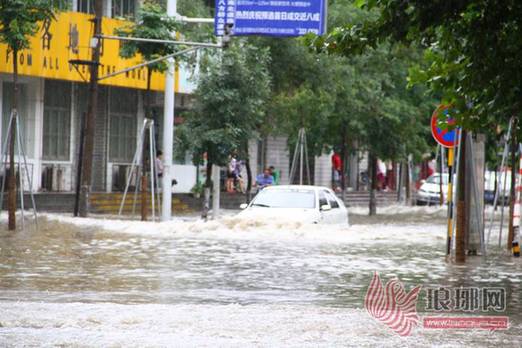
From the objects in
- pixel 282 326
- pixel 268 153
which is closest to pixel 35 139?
pixel 268 153

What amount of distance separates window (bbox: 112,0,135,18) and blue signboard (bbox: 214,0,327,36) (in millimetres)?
13471

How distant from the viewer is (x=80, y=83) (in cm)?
4166

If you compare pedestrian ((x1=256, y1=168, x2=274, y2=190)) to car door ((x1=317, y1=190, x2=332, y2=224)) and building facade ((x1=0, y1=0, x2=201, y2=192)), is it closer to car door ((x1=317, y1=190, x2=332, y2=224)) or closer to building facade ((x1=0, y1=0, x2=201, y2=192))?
building facade ((x1=0, y1=0, x2=201, y2=192))

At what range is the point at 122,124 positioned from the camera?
4412 cm

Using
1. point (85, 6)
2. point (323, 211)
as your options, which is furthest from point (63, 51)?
point (323, 211)

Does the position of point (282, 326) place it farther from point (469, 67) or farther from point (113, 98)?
point (113, 98)

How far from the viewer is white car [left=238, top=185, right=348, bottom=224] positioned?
28078mm

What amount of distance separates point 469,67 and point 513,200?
397 inches

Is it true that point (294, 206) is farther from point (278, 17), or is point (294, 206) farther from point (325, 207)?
point (278, 17)

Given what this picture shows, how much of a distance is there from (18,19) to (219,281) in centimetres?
1148

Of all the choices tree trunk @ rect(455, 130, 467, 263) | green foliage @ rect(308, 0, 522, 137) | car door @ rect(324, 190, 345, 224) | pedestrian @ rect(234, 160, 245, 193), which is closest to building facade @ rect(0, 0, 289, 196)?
pedestrian @ rect(234, 160, 245, 193)

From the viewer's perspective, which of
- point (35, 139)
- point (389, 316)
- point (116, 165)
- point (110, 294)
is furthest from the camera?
point (116, 165)

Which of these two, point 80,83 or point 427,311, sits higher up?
point 80,83

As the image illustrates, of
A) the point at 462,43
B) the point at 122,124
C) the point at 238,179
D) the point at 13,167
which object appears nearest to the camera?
Answer: the point at 462,43
